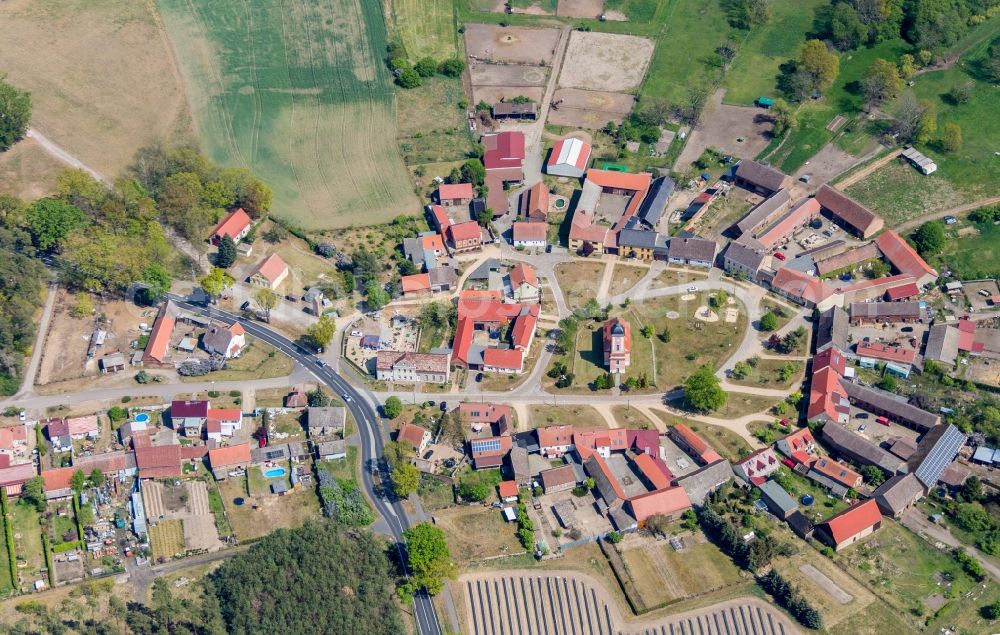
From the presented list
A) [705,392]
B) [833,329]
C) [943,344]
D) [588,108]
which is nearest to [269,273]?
[705,392]

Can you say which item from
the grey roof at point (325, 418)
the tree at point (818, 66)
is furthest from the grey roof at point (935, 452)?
the tree at point (818, 66)

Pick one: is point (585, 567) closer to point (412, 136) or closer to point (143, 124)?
point (412, 136)

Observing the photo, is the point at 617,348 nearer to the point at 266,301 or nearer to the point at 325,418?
the point at 325,418

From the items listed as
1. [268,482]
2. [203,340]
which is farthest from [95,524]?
[203,340]

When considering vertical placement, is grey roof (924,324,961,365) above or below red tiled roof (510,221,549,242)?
below

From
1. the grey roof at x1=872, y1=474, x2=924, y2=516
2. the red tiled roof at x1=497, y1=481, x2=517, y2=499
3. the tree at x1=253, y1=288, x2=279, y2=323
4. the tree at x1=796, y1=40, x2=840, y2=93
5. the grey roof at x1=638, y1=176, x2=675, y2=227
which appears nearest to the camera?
the grey roof at x1=872, y1=474, x2=924, y2=516

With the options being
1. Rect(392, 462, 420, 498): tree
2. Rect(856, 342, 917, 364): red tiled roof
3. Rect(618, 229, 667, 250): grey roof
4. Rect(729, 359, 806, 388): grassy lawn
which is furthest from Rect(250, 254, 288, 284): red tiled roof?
Rect(856, 342, 917, 364): red tiled roof

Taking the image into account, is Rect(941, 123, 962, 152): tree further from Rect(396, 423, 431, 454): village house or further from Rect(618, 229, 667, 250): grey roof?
Rect(396, 423, 431, 454): village house
